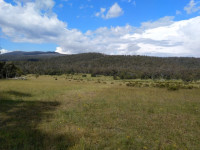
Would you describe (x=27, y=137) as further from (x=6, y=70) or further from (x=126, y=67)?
(x=126, y=67)

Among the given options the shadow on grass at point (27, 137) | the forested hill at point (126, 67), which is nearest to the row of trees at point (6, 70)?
the forested hill at point (126, 67)

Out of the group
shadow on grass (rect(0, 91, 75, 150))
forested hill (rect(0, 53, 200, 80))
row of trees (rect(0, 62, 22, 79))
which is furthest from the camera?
forested hill (rect(0, 53, 200, 80))

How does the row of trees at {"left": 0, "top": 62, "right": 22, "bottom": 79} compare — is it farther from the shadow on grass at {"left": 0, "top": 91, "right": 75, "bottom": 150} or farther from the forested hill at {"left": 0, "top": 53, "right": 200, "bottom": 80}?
the shadow on grass at {"left": 0, "top": 91, "right": 75, "bottom": 150}

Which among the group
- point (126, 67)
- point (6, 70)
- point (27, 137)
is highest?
point (126, 67)

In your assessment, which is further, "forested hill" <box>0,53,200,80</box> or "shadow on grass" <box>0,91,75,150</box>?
"forested hill" <box>0,53,200,80</box>

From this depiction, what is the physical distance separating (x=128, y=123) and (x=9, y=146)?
18.2 ft

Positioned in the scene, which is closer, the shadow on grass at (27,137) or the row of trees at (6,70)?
the shadow on grass at (27,137)

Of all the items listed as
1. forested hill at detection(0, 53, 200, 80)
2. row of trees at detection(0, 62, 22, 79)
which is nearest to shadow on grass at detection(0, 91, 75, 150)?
row of trees at detection(0, 62, 22, 79)

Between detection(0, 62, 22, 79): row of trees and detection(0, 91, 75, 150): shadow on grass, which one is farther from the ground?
detection(0, 62, 22, 79): row of trees

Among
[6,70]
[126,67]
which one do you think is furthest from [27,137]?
[126,67]

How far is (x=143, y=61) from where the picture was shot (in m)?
153

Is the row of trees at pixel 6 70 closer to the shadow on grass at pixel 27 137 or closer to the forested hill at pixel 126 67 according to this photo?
the forested hill at pixel 126 67

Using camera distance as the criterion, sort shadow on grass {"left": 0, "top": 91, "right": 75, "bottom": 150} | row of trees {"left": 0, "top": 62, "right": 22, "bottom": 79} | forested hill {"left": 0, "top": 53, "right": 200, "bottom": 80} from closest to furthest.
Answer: shadow on grass {"left": 0, "top": 91, "right": 75, "bottom": 150}, row of trees {"left": 0, "top": 62, "right": 22, "bottom": 79}, forested hill {"left": 0, "top": 53, "right": 200, "bottom": 80}

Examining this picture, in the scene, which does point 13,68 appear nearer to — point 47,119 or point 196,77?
point 47,119
